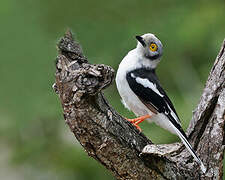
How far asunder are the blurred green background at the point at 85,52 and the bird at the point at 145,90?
1.61 meters

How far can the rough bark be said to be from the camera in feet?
12.1

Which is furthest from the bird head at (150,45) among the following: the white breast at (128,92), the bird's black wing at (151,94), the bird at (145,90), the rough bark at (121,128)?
the rough bark at (121,128)

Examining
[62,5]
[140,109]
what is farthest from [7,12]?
[140,109]

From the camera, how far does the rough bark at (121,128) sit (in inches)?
145

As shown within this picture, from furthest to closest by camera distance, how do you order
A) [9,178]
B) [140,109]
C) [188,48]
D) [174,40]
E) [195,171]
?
[9,178], [188,48], [174,40], [140,109], [195,171]

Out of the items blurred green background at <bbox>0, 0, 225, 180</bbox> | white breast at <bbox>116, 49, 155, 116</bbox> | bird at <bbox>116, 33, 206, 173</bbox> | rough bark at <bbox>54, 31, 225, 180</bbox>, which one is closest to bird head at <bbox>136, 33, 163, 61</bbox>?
bird at <bbox>116, 33, 206, 173</bbox>

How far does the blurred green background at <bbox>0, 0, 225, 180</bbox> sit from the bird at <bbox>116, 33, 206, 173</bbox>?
5.27ft

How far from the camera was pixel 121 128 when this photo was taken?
4.20 metres

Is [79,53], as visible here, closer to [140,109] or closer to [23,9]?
[140,109]

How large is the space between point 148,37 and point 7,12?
411 cm

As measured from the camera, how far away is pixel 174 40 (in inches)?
360

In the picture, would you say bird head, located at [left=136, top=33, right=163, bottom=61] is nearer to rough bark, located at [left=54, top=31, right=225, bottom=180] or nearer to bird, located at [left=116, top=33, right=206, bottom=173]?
bird, located at [left=116, top=33, right=206, bottom=173]

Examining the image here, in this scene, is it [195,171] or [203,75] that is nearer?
[195,171]

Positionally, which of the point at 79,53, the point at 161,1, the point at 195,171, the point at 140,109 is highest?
the point at 161,1
